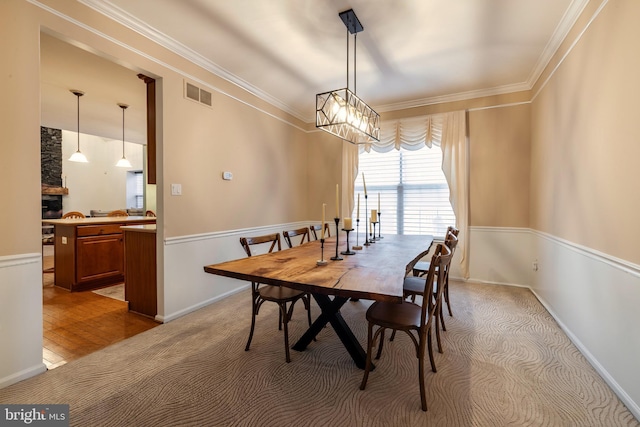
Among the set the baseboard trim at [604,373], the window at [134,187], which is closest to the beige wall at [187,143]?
the baseboard trim at [604,373]

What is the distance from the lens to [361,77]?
11.6ft

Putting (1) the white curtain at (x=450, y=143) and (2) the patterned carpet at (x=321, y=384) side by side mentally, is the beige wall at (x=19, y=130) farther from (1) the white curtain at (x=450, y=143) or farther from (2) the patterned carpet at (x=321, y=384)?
(1) the white curtain at (x=450, y=143)

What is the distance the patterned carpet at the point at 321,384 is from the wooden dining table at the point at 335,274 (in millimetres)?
229

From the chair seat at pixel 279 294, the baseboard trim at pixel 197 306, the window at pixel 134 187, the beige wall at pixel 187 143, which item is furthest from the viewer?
the window at pixel 134 187

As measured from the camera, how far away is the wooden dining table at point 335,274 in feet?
4.73

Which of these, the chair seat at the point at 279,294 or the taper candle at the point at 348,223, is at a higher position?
the taper candle at the point at 348,223

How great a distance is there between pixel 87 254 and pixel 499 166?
18.4 feet

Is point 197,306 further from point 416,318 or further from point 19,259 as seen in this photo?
point 416,318

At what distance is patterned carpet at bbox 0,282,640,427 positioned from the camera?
1.54 m

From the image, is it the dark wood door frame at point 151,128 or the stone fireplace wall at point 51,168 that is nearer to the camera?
the dark wood door frame at point 151,128

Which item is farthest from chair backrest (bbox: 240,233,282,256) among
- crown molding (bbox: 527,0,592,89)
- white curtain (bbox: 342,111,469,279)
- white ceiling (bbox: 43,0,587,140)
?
crown molding (bbox: 527,0,592,89)

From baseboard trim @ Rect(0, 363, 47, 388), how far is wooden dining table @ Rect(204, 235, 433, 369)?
54.6 inches

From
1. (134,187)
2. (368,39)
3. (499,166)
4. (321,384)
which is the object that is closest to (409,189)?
(499,166)

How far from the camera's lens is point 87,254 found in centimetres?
379
